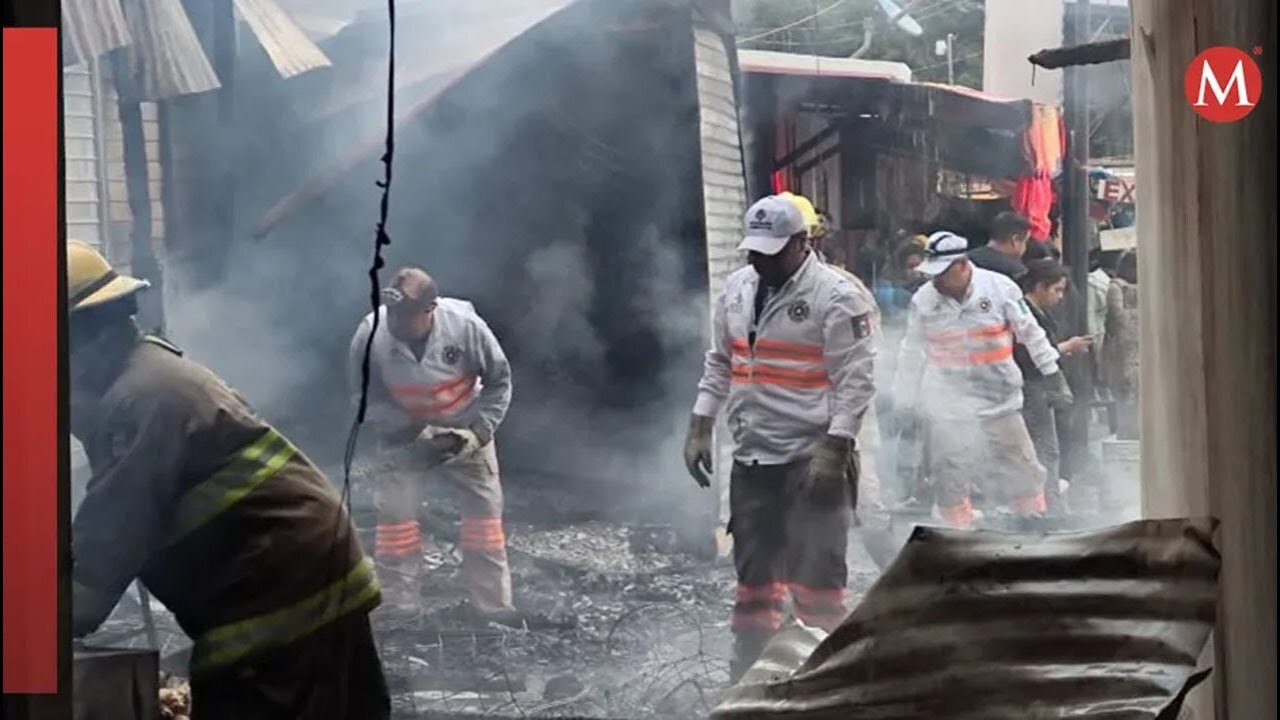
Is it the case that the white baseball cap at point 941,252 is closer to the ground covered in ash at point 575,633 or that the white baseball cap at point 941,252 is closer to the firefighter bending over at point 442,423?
the ground covered in ash at point 575,633

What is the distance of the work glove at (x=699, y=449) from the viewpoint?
400 centimetres

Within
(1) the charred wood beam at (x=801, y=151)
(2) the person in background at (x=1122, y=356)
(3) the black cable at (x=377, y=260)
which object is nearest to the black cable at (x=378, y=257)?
(3) the black cable at (x=377, y=260)

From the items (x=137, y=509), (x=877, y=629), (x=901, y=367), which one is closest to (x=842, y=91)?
(x=901, y=367)

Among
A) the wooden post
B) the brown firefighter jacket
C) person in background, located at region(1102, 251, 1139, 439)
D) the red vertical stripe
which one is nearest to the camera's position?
the wooden post

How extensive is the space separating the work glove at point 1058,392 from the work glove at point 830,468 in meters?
0.52

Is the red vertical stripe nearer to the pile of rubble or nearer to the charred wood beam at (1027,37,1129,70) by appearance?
the pile of rubble

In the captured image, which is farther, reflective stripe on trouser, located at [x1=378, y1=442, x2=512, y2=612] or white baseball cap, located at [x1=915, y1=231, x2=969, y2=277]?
reflective stripe on trouser, located at [x1=378, y1=442, x2=512, y2=612]

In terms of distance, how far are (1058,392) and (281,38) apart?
2191 millimetres

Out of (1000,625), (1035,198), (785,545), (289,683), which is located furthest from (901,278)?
(289,683)

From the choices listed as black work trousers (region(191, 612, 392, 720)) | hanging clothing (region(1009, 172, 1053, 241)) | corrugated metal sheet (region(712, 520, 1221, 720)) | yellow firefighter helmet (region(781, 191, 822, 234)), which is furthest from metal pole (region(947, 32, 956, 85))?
black work trousers (region(191, 612, 392, 720))

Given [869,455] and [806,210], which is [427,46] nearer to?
[806,210]

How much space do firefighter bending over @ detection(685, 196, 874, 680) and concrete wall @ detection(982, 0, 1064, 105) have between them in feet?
2.01

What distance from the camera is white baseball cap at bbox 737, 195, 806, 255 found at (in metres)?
3.96

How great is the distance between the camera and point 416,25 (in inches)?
156
